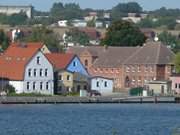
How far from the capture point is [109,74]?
315ft

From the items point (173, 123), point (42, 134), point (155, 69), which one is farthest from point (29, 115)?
point (155, 69)

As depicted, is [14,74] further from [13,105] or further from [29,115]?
[29,115]

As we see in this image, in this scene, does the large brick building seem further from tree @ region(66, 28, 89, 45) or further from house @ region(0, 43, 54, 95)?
tree @ region(66, 28, 89, 45)

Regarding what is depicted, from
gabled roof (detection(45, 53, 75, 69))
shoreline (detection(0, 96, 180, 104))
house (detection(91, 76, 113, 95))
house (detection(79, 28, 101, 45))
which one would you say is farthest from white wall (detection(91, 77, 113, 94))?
house (detection(79, 28, 101, 45))

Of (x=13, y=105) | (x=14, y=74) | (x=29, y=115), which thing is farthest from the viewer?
(x=14, y=74)

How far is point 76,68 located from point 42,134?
35733 mm

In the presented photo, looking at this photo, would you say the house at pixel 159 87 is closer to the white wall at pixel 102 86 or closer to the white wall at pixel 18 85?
the white wall at pixel 102 86

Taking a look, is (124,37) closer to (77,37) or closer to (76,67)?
(76,67)

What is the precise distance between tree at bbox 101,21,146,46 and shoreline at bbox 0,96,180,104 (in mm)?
25687

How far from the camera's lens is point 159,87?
8925 cm

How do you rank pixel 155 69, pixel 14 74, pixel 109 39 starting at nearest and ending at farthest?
pixel 14 74
pixel 155 69
pixel 109 39

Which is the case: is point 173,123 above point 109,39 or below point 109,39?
below

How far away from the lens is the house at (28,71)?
80.7 m

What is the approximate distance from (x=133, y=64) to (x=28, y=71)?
15.0m
